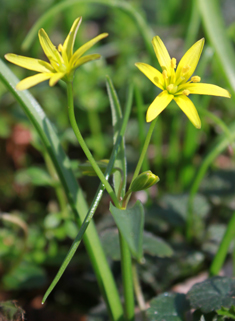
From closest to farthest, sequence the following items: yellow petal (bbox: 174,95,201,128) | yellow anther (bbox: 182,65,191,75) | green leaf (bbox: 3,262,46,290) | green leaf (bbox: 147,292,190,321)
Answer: yellow petal (bbox: 174,95,201,128) < yellow anther (bbox: 182,65,191,75) < green leaf (bbox: 147,292,190,321) < green leaf (bbox: 3,262,46,290)

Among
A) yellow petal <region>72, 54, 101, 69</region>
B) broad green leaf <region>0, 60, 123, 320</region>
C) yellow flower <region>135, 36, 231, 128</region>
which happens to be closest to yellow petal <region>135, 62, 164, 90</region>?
yellow flower <region>135, 36, 231, 128</region>

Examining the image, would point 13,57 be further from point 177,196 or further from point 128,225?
point 177,196

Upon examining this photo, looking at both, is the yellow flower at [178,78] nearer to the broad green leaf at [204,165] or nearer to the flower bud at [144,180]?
the flower bud at [144,180]

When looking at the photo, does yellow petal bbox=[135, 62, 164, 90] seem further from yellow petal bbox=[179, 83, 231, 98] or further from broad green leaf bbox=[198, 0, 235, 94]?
broad green leaf bbox=[198, 0, 235, 94]

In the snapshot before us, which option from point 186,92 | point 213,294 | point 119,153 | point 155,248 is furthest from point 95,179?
point 186,92

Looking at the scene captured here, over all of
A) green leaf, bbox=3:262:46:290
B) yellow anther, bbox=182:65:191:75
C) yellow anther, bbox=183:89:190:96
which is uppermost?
yellow anther, bbox=182:65:191:75

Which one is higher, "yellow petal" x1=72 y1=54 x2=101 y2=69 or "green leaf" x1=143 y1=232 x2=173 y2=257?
"yellow petal" x1=72 y1=54 x2=101 y2=69

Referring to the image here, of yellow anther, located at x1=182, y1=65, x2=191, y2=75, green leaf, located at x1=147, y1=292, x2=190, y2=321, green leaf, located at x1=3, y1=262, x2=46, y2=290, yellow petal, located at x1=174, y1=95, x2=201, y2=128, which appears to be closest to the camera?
yellow petal, located at x1=174, y1=95, x2=201, y2=128
